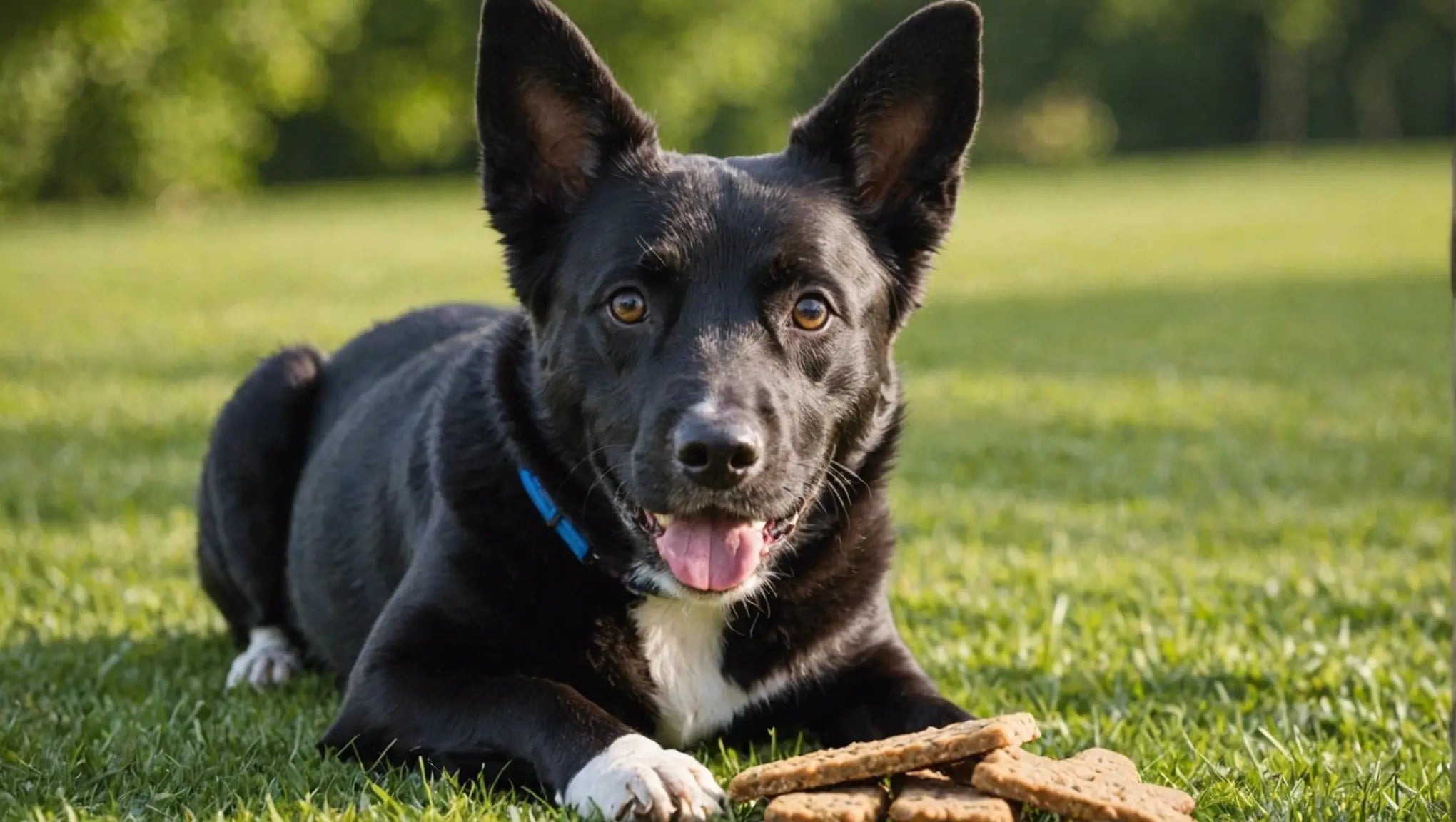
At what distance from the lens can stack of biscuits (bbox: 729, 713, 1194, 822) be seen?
117 inches

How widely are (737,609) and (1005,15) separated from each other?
221ft

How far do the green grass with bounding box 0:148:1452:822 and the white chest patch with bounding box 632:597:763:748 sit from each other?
11cm

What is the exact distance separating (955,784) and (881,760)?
184 millimetres

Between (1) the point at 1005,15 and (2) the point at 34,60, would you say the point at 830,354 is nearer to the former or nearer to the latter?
(2) the point at 34,60

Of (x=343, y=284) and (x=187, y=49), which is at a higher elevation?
(x=187, y=49)

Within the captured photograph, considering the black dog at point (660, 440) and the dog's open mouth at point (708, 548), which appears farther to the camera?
the dog's open mouth at point (708, 548)

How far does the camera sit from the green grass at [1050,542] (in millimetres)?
3666

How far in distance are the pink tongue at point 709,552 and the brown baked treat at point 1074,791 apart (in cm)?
82

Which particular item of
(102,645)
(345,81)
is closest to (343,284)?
(102,645)

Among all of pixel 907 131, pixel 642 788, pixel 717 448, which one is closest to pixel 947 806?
pixel 642 788

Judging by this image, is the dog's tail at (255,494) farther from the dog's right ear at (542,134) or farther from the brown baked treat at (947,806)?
the brown baked treat at (947,806)

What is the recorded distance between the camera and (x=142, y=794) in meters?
3.38

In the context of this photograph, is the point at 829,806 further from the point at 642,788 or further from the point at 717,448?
the point at 717,448

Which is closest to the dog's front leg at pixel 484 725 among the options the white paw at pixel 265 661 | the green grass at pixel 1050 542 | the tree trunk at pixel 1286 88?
the green grass at pixel 1050 542
